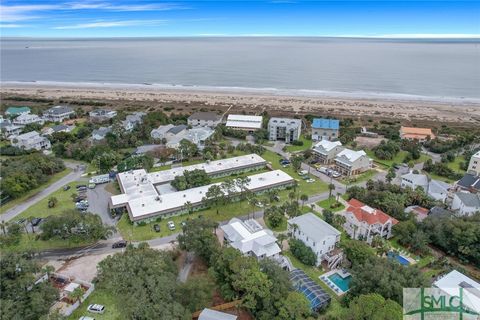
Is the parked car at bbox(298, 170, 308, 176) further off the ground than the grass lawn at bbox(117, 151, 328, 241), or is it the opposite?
the parked car at bbox(298, 170, 308, 176)

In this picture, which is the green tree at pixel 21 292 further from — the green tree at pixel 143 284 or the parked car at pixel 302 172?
the parked car at pixel 302 172

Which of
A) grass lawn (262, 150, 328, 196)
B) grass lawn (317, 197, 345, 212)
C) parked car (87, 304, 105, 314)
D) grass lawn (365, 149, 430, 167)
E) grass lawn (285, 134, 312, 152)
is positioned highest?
grass lawn (285, 134, 312, 152)

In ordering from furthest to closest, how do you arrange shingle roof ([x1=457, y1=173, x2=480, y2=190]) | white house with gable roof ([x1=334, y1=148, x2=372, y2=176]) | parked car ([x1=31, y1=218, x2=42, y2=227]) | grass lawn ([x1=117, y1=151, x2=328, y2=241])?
white house with gable roof ([x1=334, y1=148, x2=372, y2=176]) < shingle roof ([x1=457, y1=173, x2=480, y2=190]) < parked car ([x1=31, y1=218, x2=42, y2=227]) < grass lawn ([x1=117, y1=151, x2=328, y2=241])

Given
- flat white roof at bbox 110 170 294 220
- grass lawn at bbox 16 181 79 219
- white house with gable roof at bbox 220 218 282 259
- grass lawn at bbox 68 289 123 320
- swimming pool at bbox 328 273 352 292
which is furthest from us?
grass lawn at bbox 16 181 79 219

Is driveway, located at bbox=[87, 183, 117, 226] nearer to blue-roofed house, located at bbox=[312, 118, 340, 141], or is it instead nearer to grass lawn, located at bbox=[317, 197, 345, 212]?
grass lawn, located at bbox=[317, 197, 345, 212]

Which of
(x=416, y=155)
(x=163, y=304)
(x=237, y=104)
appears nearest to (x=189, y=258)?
(x=163, y=304)

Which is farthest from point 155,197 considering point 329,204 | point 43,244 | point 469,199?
point 469,199

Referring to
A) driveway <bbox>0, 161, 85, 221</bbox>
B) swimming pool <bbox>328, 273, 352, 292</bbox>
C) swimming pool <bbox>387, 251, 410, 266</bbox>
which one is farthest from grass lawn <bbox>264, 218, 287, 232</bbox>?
driveway <bbox>0, 161, 85, 221</bbox>
